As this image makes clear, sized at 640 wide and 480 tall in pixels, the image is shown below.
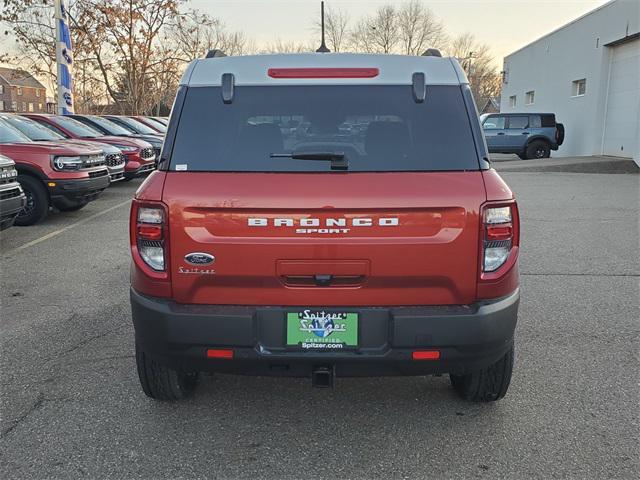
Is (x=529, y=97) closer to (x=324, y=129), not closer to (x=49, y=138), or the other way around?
(x=49, y=138)

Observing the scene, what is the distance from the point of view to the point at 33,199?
8.88 meters

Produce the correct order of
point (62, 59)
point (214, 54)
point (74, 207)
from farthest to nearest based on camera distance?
point (62, 59) → point (74, 207) → point (214, 54)

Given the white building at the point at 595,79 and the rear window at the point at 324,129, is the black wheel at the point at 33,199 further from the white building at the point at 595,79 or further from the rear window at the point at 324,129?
the white building at the point at 595,79

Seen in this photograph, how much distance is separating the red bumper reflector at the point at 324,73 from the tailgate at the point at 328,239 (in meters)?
0.63

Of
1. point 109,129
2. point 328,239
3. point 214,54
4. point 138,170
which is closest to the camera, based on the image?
point 328,239

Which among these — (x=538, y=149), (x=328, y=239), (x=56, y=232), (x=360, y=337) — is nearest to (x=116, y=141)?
(x=56, y=232)

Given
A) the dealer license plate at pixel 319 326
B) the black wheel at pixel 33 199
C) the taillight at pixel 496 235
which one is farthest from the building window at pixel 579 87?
the dealer license plate at pixel 319 326

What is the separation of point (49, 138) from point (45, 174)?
1.74m

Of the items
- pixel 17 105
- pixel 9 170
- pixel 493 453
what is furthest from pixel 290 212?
pixel 17 105

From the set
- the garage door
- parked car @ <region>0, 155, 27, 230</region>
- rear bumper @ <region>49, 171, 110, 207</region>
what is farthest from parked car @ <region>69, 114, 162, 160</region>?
the garage door

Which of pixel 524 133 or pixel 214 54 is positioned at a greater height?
pixel 214 54

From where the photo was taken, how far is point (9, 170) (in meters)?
Answer: 6.95

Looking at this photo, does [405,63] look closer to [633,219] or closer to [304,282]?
[304,282]

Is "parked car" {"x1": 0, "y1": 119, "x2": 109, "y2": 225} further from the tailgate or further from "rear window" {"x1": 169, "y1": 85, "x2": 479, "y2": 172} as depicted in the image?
the tailgate
